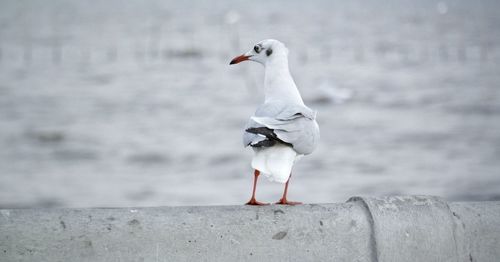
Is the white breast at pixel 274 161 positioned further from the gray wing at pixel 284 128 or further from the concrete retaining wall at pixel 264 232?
the concrete retaining wall at pixel 264 232

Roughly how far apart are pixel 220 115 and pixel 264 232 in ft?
35.8

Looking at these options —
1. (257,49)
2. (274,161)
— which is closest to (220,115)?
(257,49)

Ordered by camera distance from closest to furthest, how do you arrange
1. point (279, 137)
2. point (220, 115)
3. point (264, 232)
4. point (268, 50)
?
point (264, 232), point (279, 137), point (268, 50), point (220, 115)

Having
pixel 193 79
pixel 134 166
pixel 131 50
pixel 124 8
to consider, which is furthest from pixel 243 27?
pixel 134 166

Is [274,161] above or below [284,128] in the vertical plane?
below

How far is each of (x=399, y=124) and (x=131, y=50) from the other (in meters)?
15.2

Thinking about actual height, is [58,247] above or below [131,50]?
below

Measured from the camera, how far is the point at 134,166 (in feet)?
32.3

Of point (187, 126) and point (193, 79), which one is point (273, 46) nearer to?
point (187, 126)

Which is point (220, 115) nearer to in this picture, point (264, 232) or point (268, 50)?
point (268, 50)

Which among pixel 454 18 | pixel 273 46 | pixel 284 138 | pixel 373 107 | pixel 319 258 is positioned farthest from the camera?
pixel 454 18

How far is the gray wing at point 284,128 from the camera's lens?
320 cm

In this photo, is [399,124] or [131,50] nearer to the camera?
[399,124]

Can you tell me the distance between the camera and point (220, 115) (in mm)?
13859
